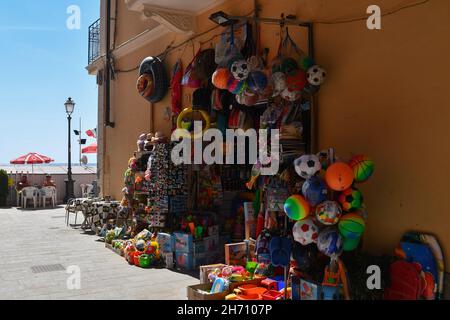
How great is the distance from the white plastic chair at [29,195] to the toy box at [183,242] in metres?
13.3

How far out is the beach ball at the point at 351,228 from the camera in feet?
14.2

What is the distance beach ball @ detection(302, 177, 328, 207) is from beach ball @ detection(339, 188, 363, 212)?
0.17m

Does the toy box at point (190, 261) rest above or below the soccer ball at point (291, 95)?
below

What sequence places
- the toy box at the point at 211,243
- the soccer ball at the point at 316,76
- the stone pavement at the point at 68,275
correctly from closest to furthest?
the soccer ball at the point at 316,76 → the stone pavement at the point at 68,275 → the toy box at the point at 211,243

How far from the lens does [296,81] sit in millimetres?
5477

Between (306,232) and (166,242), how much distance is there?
388cm

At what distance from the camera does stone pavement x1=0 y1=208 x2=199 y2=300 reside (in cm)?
610

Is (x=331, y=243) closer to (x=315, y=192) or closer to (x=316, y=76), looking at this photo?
(x=315, y=192)

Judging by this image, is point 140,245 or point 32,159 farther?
point 32,159

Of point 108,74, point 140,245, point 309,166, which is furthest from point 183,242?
point 108,74

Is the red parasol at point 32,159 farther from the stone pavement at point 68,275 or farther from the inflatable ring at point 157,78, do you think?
the inflatable ring at point 157,78

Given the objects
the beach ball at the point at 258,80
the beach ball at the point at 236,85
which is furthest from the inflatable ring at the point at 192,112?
the beach ball at the point at 258,80

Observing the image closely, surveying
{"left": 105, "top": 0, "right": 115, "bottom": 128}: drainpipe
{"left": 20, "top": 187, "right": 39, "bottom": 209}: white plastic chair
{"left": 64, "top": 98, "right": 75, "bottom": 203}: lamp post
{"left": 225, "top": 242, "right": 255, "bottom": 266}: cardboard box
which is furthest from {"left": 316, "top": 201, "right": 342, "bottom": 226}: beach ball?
{"left": 20, "top": 187, "right": 39, "bottom": 209}: white plastic chair

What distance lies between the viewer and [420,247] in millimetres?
4465
